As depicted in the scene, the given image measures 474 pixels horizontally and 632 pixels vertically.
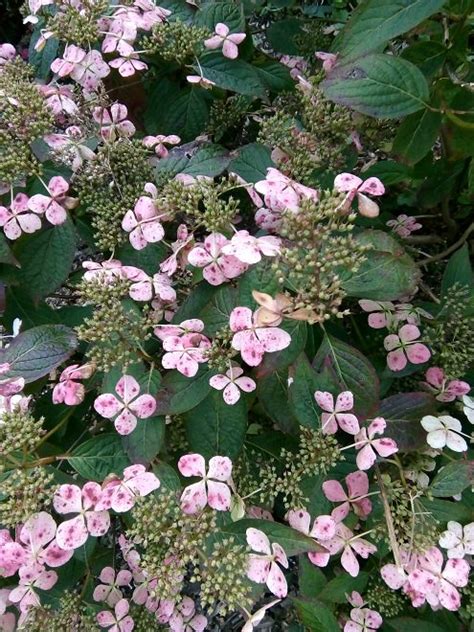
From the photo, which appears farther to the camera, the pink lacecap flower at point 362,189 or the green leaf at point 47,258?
the green leaf at point 47,258

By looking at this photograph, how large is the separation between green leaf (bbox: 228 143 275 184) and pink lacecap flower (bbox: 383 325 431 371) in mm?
360

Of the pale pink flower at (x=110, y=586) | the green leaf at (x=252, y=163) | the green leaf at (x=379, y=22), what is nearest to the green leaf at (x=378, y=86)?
the green leaf at (x=379, y=22)

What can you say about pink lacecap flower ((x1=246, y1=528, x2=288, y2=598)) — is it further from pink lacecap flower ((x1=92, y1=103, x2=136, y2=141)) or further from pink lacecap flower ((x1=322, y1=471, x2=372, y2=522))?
pink lacecap flower ((x1=92, y1=103, x2=136, y2=141))

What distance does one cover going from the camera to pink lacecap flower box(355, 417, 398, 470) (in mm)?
897

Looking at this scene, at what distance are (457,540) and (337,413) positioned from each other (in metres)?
0.29

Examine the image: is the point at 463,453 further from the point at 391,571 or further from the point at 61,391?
the point at 61,391

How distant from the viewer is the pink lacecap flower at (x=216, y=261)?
87 centimetres

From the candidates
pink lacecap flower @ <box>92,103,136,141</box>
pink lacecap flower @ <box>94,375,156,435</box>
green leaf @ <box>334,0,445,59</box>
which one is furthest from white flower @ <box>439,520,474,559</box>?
pink lacecap flower @ <box>92,103,136,141</box>

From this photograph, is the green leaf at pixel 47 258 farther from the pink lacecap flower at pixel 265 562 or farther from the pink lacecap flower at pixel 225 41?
the pink lacecap flower at pixel 265 562

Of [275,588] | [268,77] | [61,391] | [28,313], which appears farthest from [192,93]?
[275,588]

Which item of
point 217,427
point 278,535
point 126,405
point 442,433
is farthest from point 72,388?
point 442,433

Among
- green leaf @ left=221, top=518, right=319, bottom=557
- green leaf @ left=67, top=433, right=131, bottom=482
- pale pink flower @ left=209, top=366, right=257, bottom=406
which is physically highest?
pale pink flower @ left=209, top=366, right=257, bottom=406

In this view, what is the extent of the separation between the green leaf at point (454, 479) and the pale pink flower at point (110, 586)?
58cm

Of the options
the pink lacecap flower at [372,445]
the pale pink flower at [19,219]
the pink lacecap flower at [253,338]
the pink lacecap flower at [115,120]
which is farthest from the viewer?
the pink lacecap flower at [115,120]
